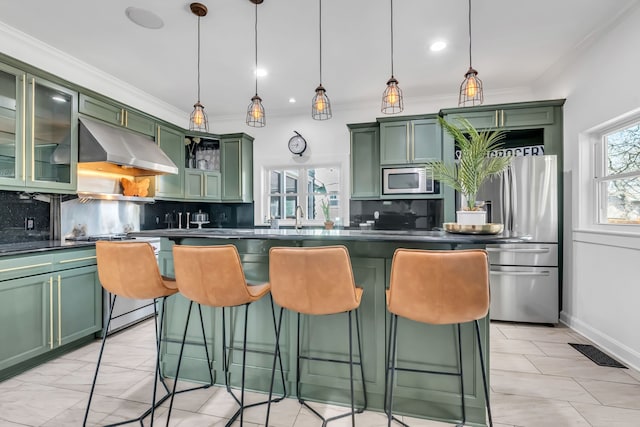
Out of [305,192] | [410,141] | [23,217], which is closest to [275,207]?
[305,192]

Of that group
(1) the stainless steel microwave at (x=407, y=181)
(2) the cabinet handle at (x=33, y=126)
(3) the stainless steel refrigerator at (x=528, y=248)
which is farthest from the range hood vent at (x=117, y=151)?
(3) the stainless steel refrigerator at (x=528, y=248)

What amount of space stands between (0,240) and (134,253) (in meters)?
1.95

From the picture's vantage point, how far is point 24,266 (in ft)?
7.57

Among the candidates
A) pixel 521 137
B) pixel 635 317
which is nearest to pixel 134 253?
pixel 635 317

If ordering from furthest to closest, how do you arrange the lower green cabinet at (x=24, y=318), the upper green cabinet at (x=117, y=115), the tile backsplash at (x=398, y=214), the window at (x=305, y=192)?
the window at (x=305, y=192) → the tile backsplash at (x=398, y=214) → the upper green cabinet at (x=117, y=115) → the lower green cabinet at (x=24, y=318)

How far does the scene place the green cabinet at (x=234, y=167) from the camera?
476cm

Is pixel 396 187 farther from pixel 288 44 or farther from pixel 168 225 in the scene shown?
pixel 168 225

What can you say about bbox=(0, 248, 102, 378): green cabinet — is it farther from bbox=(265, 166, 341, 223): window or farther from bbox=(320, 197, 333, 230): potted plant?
bbox=(320, 197, 333, 230): potted plant

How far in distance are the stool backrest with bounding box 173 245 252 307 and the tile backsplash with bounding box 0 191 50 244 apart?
2224 millimetres

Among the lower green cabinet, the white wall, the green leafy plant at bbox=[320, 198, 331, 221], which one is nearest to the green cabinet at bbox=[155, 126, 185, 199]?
the lower green cabinet

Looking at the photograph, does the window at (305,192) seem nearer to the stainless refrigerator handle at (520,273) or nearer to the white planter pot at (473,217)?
the stainless refrigerator handle at (520,273)

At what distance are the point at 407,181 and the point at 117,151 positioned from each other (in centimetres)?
331

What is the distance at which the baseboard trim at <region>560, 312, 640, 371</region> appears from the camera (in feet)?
7.86

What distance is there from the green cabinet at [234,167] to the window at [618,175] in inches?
169
